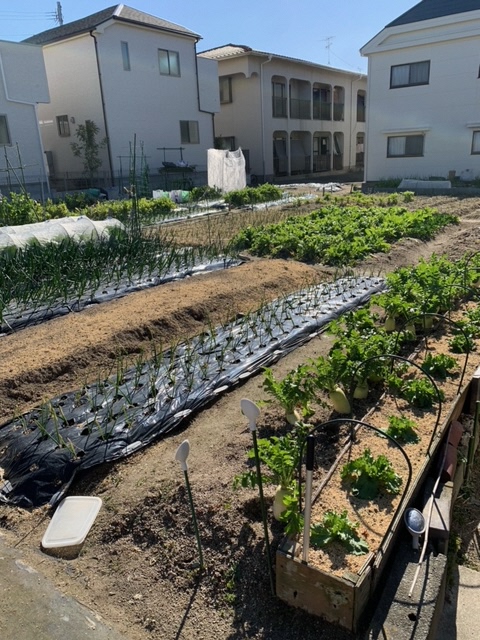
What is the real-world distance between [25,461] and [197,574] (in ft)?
4.58

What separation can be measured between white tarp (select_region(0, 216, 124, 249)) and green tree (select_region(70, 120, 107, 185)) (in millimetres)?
12451

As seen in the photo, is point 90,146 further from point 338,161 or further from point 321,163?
point 338,161

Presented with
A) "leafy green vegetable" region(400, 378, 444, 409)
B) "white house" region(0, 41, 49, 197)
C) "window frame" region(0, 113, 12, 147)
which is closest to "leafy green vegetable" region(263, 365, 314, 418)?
"leafy green vegetable" region(400, 378, 444, 409)

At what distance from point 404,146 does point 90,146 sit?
42.2 ft

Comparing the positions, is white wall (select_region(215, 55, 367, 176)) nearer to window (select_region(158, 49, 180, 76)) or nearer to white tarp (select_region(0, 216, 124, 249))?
window (select_region(158, 49, 180, 76))

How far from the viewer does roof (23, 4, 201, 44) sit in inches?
737

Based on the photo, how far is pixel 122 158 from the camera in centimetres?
1983

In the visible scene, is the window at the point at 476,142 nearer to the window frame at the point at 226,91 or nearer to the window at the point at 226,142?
the window at the point at 226,142

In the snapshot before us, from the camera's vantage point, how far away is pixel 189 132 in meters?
22.6

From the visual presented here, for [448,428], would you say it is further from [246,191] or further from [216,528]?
[246,191]

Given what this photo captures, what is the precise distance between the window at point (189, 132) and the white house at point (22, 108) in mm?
6481

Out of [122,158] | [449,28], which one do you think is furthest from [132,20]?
[449,28]

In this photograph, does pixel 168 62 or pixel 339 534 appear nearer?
pixel 339 534

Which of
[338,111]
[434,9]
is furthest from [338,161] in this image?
[434,9]
